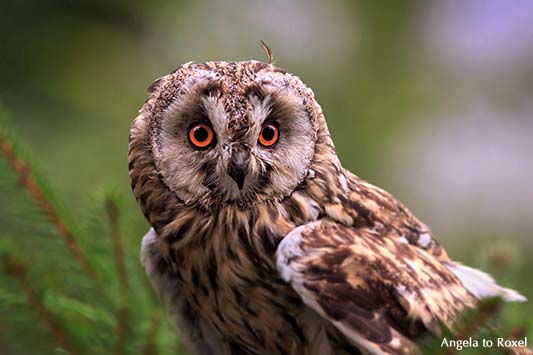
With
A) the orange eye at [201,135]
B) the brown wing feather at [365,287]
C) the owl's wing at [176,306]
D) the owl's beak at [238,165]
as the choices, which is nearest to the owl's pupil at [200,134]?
the orange eye at [201,135]

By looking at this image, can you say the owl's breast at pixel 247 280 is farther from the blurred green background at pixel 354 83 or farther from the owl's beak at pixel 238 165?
the blurred green background at pixel 354 83

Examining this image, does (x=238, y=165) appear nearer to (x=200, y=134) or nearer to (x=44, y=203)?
(x=200, y=134)

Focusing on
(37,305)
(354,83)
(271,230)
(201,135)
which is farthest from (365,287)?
(354,83)

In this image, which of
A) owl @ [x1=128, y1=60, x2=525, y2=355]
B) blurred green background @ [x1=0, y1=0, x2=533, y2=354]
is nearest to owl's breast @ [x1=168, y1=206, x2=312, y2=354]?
owl @ [x1=128, y1=60, x2=525, y2=355]

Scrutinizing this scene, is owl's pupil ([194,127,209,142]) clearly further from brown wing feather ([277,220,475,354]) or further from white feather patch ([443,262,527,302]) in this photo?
white feather patch ([443,262,527,302])

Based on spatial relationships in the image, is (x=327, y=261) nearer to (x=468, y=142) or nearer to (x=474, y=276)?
(x=474, y=276)

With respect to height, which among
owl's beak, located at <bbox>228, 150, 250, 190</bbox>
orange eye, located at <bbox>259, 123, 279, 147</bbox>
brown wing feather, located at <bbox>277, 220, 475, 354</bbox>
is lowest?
brown wing feather, located at <bbox>277, 220, 475, 354</bbox>
